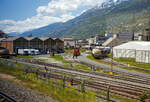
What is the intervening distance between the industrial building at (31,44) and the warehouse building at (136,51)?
36822 mm

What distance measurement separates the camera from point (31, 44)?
70938 mm

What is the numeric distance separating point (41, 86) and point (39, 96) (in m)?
3.72

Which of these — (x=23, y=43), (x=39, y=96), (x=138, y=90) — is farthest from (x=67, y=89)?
(x=23, y=43)

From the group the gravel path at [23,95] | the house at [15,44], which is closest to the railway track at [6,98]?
the gravel path at [23,95]

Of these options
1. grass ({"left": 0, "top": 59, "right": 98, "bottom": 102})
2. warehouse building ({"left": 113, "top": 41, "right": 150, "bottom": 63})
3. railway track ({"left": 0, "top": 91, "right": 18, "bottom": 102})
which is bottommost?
grass ({"left": 0, "top": 59, "right": 98, "bottom": 102})

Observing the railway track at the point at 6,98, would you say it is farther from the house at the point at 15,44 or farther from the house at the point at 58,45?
the house at the point at 58,45

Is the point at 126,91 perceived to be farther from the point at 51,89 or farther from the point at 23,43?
the point at 23,43

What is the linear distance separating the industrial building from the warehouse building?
36.8 meters

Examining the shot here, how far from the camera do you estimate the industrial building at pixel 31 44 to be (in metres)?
64.4

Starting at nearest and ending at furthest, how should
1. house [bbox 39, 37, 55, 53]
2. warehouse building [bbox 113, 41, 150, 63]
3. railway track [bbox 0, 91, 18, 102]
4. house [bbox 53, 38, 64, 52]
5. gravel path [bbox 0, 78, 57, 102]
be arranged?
railway track [bbox 0, 91, 18, 102] → gravel path [bbox 0, 78, 57, 102] → warehouse building [bbox 113, 41, 150, 63] → house [bbox 39, 37, 55, 53] → house [bbox 53, 38, 64, 52]

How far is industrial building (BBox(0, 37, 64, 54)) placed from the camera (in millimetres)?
64438

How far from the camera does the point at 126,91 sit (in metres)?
16.4

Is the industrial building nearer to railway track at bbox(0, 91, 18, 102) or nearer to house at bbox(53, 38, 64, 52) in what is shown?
house at bbox(53, 38, 64, 52)

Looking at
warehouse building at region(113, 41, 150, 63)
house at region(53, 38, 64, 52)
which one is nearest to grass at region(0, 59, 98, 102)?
warehouse building at region(113, 41, 150, 63)
